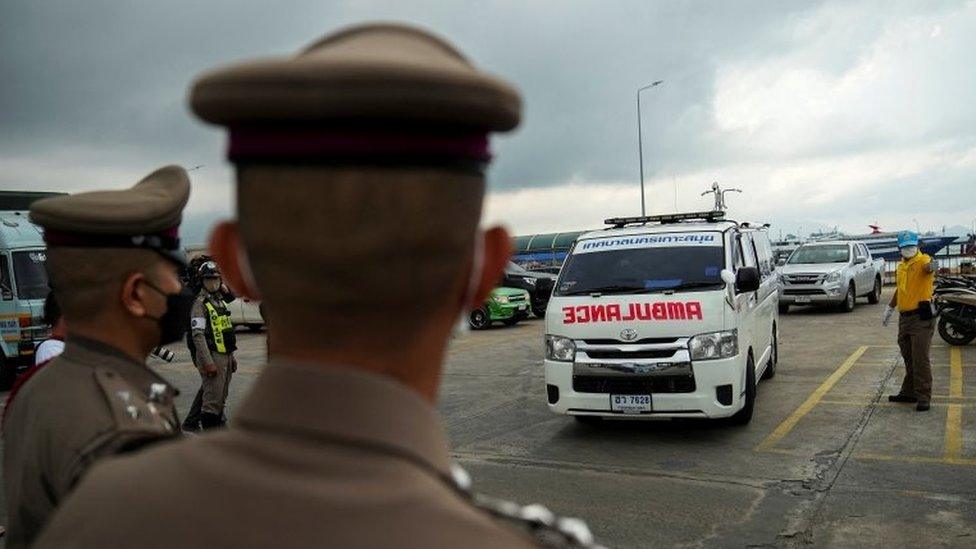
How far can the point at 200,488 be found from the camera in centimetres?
86

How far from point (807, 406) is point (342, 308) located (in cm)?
874

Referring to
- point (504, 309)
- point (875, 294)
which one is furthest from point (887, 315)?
point (875, 294)

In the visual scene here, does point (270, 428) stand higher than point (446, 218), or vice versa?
point (446, 218)

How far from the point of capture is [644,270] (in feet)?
25.7

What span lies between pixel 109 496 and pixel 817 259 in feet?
67.9

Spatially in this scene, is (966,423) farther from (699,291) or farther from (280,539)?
(280,539)

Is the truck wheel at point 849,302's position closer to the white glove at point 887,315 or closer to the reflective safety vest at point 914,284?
the white glove at point 887,315

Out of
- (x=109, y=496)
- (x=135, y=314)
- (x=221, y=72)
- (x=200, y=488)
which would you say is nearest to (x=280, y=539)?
(x=200, y=488)

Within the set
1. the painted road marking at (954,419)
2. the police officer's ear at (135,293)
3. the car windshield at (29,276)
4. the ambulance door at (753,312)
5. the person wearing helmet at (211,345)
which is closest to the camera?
the police officer's ear at (135,293)

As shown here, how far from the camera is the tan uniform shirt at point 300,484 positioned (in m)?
0.81

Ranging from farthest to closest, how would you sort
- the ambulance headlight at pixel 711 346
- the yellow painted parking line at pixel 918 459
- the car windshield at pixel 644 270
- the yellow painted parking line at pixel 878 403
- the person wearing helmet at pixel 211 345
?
the yellow painted parking line at pixel 878 403 → the person wearing helmet at pixel 211 345 → the car windshield at pixel 644 270 → the ambulance headlight at pixel 711 346 → the yellow painted parking line at pixel 918 459

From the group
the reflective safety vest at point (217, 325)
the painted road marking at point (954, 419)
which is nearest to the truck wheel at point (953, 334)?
the painted road marking at point (954, 419)

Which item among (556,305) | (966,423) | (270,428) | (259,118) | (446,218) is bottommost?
(966,423)

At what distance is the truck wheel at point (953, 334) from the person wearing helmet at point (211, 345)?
36.9ft
